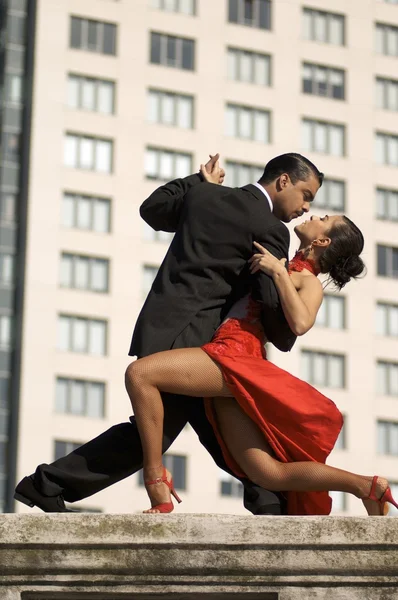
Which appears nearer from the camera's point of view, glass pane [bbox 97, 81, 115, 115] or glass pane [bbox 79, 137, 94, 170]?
glass pane [bbox 79, 137, 94, 170]

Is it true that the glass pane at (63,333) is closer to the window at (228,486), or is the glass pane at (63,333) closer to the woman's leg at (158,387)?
the window at (228,486)

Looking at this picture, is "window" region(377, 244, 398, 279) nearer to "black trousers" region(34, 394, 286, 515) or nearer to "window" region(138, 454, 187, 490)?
"window" region(138, 454, 187, 490)

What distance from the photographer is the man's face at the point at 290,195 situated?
347 inches

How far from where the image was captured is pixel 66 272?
185 feet

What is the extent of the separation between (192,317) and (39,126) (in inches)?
1974

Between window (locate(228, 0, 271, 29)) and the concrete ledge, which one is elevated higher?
window (locate(228, 0, 271, 29))

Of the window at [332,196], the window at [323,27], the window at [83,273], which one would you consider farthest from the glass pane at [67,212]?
the window at [323,27]

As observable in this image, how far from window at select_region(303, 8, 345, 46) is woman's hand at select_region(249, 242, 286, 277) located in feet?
183

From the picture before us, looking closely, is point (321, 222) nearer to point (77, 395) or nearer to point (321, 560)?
point (321, 560)

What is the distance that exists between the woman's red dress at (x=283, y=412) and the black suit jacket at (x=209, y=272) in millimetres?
241

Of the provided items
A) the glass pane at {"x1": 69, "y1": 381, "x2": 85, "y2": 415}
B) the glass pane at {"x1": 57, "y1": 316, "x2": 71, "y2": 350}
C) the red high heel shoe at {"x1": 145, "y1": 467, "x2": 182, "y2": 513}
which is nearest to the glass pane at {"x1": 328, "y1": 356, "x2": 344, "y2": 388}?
the glass pane at {"x1": 69, "y1": 381, "x2": 85, "y2": 415}

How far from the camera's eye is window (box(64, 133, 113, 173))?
57.8 metres

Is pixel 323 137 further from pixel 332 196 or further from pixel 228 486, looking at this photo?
pixel 228 486

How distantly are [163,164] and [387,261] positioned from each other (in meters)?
9.89
